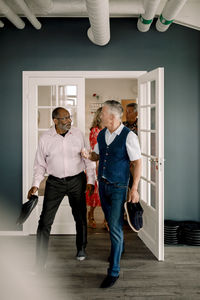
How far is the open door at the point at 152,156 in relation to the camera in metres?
3.65

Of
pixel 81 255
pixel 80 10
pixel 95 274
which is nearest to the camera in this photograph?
pixel 95 274

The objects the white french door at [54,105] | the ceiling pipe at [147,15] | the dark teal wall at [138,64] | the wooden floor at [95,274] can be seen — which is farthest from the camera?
the dark teal wall at [138,64]

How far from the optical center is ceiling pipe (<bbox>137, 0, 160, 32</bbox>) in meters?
3.34

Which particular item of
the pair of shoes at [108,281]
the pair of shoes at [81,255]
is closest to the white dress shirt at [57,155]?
the pair of shoes at [81,255]

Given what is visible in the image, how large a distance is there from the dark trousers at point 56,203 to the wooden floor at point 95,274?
288mm

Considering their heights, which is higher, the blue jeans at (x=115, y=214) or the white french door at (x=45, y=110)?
the white french door at (x=45, y=110)

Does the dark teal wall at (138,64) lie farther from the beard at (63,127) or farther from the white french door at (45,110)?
the beard at (63,127)

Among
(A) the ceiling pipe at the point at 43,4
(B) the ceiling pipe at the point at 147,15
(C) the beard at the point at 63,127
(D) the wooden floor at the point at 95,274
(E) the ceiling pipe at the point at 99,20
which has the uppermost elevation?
(A) the ceiling pipe at the point at 43,4

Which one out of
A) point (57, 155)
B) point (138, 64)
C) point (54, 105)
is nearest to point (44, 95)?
point (54, 105)

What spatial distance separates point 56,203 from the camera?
343 cm

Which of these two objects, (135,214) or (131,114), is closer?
(135,214)

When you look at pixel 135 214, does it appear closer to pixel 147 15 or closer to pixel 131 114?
pixel 131 114

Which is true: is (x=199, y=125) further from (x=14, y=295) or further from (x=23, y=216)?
(x=14, y=295)

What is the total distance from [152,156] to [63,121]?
1180mm
